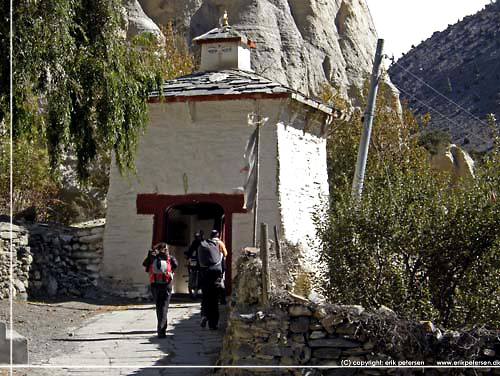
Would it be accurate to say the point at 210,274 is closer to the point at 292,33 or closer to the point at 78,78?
the point at 78,78

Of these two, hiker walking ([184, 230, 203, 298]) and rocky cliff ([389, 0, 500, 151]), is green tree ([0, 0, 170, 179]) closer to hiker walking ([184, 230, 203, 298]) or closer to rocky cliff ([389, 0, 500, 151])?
hiker walking ([184, 230, 203, 298])

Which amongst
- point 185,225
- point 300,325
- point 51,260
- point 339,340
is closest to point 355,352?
point 339,340

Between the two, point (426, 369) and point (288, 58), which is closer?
point (426, 369)

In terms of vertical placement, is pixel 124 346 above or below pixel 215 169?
below

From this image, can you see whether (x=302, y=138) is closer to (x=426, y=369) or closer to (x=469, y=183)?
(x=469, y=183)

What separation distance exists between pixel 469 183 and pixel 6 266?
9.25 m

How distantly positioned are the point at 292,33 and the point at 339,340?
3839cm

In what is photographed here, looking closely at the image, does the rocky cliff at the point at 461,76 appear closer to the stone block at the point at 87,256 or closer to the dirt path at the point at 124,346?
the stone block at the point at 87,256

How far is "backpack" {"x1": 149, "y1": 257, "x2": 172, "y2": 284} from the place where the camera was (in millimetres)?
11320

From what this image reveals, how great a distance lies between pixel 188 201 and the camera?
16656mm

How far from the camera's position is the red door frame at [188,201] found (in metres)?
16.2

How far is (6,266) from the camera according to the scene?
14852mm

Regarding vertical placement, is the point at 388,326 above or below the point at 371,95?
below

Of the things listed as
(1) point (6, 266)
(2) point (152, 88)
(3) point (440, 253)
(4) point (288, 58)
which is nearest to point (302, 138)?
(2) point (152, 88)
